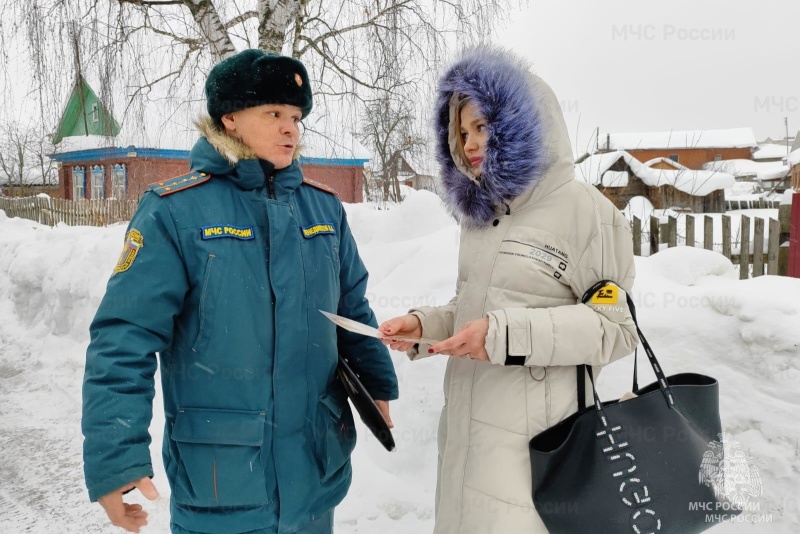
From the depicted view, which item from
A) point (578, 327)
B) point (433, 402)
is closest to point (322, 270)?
point (578, 327)

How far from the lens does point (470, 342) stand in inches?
62.2

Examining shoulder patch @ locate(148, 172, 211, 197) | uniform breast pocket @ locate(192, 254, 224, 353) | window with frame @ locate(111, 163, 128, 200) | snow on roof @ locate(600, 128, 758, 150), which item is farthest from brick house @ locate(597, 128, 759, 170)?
uniform breast pocket @ locate(192, 254, 224, 353)

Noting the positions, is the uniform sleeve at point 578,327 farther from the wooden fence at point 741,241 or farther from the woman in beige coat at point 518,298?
the wooden fence at point 741,241

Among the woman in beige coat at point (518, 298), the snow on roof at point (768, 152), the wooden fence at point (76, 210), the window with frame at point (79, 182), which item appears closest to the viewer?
the woman in beige coat at point (518, 298)

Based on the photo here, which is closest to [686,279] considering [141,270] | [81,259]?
[141,270]

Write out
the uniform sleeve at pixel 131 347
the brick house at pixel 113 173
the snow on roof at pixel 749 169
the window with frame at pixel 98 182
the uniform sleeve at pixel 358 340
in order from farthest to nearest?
the snow on roof at pixel 749 169, the window with frame at pixel 98 182, the brick house at pixel 113 173, the uniform sleeve at pixel 358 340, the uniform sleeve at pixel 131 347

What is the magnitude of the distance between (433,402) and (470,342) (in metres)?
2.45

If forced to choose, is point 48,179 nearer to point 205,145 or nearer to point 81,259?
point 81,259

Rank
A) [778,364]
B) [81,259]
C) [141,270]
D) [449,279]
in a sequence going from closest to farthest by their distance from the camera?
[141,270] → [778,364] → [449,279] → [81,259]

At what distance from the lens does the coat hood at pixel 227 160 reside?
177 centimetres

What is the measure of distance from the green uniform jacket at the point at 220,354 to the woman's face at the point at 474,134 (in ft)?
1.97

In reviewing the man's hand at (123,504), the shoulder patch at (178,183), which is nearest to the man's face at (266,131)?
the shoulder patch at (178,183)

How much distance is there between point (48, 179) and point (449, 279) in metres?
46.4

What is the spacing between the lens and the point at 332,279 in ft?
6.42
